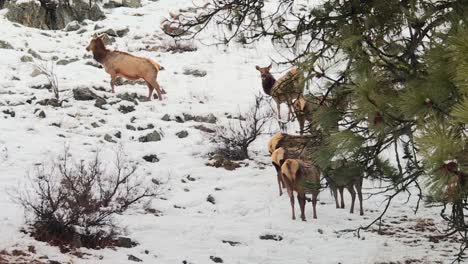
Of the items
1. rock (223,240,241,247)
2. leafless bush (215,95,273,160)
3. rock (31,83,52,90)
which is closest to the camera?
rock (223,240,241,247)

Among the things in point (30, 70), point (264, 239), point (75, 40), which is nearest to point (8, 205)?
point (264, 239)

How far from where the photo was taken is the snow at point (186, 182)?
698 centimetres

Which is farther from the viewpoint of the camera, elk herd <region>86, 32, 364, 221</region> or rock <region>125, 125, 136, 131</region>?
rock <region>125, 125, 136, 131</region>

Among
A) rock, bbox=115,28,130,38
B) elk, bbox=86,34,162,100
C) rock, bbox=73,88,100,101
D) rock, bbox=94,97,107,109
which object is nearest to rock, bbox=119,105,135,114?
rock, bbox=94,97,107,109

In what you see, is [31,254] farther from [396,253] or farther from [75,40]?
[75,40]

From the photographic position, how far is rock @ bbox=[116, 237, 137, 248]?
6.77 meters

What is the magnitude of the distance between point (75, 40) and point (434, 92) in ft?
58.0

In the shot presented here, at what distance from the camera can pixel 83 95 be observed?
43.9ft

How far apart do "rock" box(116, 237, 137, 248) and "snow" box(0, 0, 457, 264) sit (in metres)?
0.10

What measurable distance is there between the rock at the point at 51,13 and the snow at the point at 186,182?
2334mm

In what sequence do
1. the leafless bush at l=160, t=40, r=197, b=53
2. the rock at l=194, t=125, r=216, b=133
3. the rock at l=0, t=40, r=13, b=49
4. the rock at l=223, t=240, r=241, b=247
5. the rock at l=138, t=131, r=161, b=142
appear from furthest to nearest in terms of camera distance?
the leafless bush at l=160, t=40, r=197, b=53
the rock at l=0, t=40, r=13, b=49
the rock at l=194, t=125, r=216, b=133
the rock at l=138, t=131, r=161, b=142
the rock at l=223, t=240, r=241, b=247

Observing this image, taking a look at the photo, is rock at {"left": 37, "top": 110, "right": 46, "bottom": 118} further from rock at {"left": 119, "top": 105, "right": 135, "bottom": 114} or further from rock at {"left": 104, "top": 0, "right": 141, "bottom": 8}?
rock at {"left": 104, "top": 0, "right": 141, "bottom": 8}

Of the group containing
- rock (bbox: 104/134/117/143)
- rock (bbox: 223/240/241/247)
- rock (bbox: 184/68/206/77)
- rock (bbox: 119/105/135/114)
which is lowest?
rock (bbox: 223/240/241/247)

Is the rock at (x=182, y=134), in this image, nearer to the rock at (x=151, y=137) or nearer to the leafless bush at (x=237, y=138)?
the rock at (x=151, y=137)
